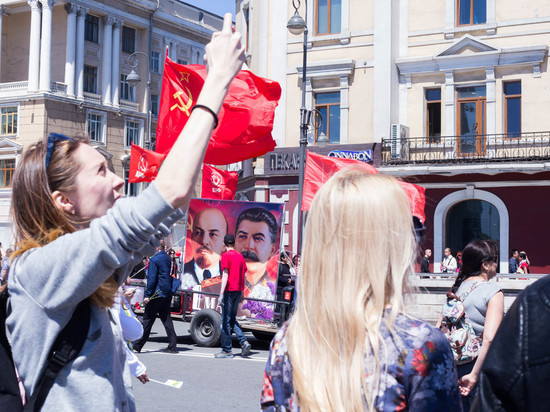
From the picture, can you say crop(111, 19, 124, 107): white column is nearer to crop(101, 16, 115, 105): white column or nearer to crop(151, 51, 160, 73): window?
crop(101, 16, 115, 105): white column

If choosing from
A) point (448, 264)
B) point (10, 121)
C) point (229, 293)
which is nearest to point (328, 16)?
point (448, 264)

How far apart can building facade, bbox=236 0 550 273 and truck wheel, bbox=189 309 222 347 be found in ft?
42.2

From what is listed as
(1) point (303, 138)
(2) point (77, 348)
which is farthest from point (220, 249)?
(2) point (77, 348)

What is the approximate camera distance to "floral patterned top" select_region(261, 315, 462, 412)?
1977 mm

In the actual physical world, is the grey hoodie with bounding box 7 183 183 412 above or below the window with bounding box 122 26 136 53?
below

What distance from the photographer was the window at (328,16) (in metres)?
27.4

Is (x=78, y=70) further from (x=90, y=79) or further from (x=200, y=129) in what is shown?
(x=200, y=129)

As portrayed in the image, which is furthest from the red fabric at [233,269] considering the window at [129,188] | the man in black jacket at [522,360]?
the window at [129,188]

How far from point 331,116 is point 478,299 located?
2217 centimetres

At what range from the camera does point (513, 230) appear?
24109 mm

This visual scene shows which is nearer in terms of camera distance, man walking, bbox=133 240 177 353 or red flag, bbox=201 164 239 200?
man walking, bbox=133 240 177 353

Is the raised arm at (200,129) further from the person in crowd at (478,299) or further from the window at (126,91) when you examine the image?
the window at (126,91)

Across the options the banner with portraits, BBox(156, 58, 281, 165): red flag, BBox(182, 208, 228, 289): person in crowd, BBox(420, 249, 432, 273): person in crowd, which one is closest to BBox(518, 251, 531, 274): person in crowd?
BBox(420, 249, 432, 273): person in crowd

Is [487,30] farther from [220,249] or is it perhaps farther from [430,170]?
[220,249]
